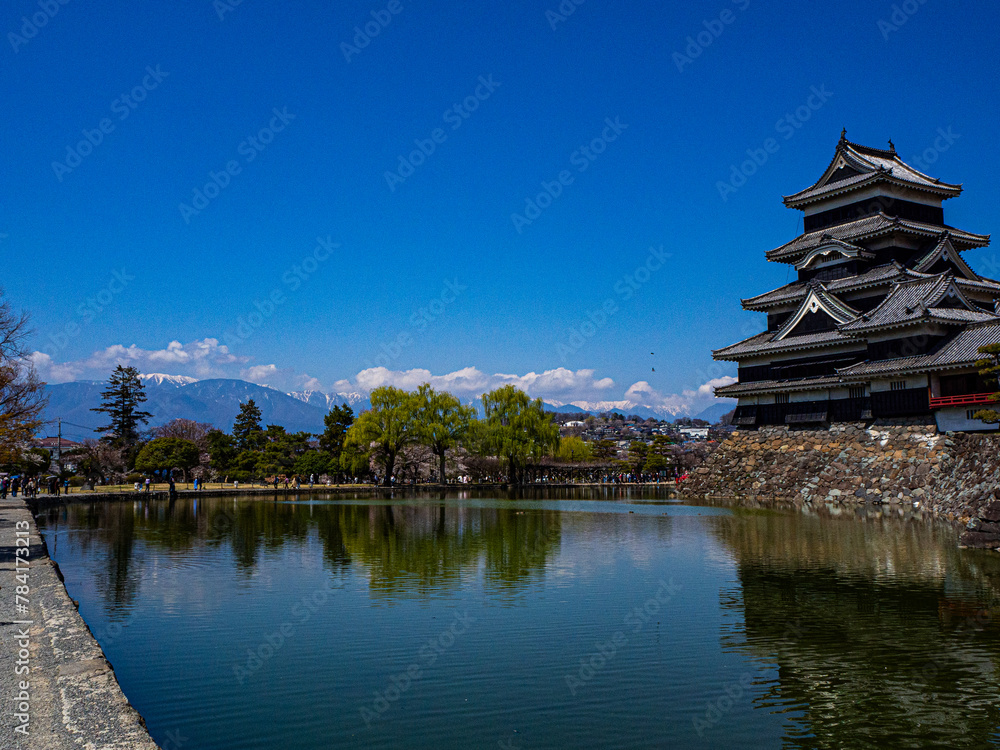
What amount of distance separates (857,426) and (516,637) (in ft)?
→ 107

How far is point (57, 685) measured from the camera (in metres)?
7.38

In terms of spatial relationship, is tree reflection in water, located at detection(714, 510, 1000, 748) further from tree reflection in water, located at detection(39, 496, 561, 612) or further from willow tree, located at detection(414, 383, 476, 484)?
willow tree, located at detection(414, 383, 476, 484)

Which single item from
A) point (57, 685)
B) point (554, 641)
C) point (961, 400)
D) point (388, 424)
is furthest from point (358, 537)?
point (388, 424)

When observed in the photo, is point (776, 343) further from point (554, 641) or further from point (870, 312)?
point (554, 641)

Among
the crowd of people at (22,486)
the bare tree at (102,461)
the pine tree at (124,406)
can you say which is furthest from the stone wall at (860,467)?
the pine tree at (124,406)

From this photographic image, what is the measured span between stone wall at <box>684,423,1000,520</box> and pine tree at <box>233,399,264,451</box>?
50191 millimetres

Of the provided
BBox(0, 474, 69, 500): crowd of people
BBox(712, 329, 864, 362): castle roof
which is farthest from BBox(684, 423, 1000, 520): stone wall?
BBox(0, 474, 69, 500): crowd of people

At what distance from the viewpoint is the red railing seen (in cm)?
3081

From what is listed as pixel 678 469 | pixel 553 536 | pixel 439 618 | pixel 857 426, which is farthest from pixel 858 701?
pixel 678 469

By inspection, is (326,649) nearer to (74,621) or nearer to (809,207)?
(74,621)

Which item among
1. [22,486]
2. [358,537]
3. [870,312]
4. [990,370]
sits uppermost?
[870,312]

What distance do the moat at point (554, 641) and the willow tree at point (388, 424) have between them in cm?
4123

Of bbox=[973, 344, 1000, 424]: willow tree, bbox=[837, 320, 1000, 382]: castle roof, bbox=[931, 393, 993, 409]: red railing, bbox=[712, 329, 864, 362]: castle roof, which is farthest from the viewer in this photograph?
bbox=[712, 329, 864, 362]: castle roof

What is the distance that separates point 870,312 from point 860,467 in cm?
765
